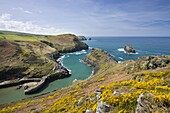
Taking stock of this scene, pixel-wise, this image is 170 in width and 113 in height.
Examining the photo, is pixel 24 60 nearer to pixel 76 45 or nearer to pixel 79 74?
pixel 79 74

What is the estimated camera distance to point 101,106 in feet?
59.0

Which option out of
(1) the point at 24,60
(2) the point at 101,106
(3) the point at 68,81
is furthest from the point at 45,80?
(2) the point at 101,106

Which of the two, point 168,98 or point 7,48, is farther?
point 7,48

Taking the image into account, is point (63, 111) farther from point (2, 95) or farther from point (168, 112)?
point (2, 95)

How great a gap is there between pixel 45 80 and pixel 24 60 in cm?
2849

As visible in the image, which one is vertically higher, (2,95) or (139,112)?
(139,112)

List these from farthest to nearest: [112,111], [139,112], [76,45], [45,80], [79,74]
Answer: [76,45] < [79,74] < [45,80] < [112,111] < [139,112]

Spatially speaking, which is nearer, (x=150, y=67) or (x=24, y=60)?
(x=150, y=67)

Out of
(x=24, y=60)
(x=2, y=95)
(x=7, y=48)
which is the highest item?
(x=7, y=48)

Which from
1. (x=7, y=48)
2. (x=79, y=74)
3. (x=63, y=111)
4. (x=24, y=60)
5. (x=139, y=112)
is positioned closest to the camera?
(x=139, y=112)

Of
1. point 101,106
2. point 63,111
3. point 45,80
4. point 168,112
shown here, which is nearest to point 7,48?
point 45,80

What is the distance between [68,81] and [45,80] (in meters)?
10.5

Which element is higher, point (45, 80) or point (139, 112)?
point (139, 112)

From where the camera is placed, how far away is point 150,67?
44.8 meters
